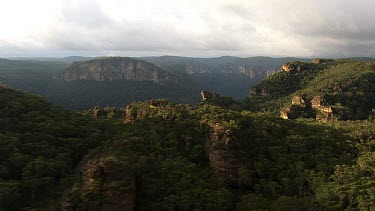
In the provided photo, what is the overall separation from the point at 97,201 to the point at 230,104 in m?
98.4

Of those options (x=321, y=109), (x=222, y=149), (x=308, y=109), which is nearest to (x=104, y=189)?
(x=222, y=149)

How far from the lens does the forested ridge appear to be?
54.4 metres

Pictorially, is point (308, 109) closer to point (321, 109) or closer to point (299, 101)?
point (299, 101)

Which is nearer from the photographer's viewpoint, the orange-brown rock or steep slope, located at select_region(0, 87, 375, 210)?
steep slope, located at select_region(0, 87, 375, 210)

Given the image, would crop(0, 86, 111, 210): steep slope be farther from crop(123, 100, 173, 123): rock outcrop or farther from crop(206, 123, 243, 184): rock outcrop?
crop(206, 123, 243, 184): rock outcrop

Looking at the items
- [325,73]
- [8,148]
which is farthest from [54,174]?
[325,73]

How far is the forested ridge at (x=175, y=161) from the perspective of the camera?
54438mm

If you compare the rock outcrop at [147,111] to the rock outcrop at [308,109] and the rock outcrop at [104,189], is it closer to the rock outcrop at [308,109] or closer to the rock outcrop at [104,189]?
the rock outcrop at [104,189]

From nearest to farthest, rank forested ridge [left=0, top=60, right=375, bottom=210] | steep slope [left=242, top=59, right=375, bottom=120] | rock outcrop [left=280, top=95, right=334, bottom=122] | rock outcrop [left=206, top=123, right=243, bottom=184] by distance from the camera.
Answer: forested ridge [left=0, top=60, right=375, bottom=210]
rock outcrop [left=206, top=123, right=243, bottom=184]
rock outcrop [left=280, top=95, right=334, bottom=122]
steep slope [left=242, top=59, right=375, bottom=120]

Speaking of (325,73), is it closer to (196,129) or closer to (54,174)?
(196,129)

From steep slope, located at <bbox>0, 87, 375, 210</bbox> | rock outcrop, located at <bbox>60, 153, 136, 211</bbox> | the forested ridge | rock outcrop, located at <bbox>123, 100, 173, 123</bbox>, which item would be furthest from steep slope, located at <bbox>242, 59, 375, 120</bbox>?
rock outcrop, located at <bbox>60, 153, 136, 211</bbox>

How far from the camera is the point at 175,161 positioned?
6359 centimetres

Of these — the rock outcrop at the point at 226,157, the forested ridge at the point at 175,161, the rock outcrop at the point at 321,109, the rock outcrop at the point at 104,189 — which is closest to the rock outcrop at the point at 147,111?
the forested ridge at the point at 175,161

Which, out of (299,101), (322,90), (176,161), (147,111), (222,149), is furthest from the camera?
(322,90)
